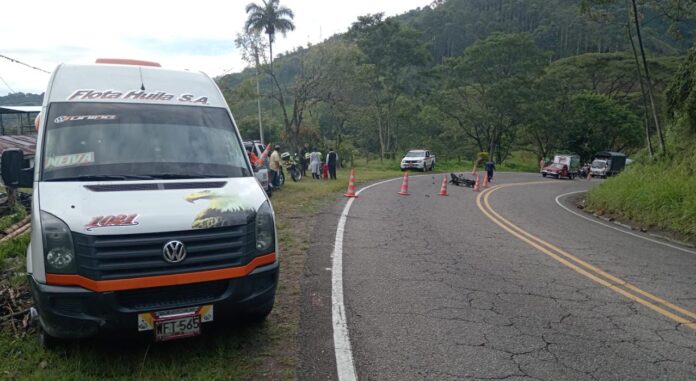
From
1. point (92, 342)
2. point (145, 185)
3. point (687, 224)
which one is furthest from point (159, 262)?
point (687, 224)

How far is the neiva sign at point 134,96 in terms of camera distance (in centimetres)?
491

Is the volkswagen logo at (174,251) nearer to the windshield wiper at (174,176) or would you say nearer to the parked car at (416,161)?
the windshield wiper at (174,176)

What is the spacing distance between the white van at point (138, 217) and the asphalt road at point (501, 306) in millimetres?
Result: 1046

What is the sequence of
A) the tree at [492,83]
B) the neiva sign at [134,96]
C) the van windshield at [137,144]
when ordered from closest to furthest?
the van windshield at [137,144], the neiva sign at [134,96], the tree at [492,83]

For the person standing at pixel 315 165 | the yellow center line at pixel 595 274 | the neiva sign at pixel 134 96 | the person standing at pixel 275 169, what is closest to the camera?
the neiva sign at pixel 134 96

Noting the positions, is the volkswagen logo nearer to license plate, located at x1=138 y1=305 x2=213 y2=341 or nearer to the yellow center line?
license plate, located at x1=138 y1=305 x2=213 y2=341

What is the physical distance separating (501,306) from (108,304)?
13.3 ft

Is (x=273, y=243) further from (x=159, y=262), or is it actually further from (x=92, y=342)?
(x=92, y=342)

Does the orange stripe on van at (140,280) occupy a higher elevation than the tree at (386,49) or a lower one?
lower

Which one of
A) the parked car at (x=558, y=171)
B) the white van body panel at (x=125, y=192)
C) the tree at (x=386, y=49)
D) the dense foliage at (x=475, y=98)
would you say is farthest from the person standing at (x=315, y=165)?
the tree at (x=386, y=49)

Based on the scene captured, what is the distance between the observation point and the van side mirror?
452 centimetres

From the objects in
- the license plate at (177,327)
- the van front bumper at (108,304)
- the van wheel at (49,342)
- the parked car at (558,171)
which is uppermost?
the van front bumper at (108,304)

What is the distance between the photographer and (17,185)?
4.54 meters

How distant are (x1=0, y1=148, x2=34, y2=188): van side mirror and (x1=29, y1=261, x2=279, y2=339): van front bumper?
1.30m
